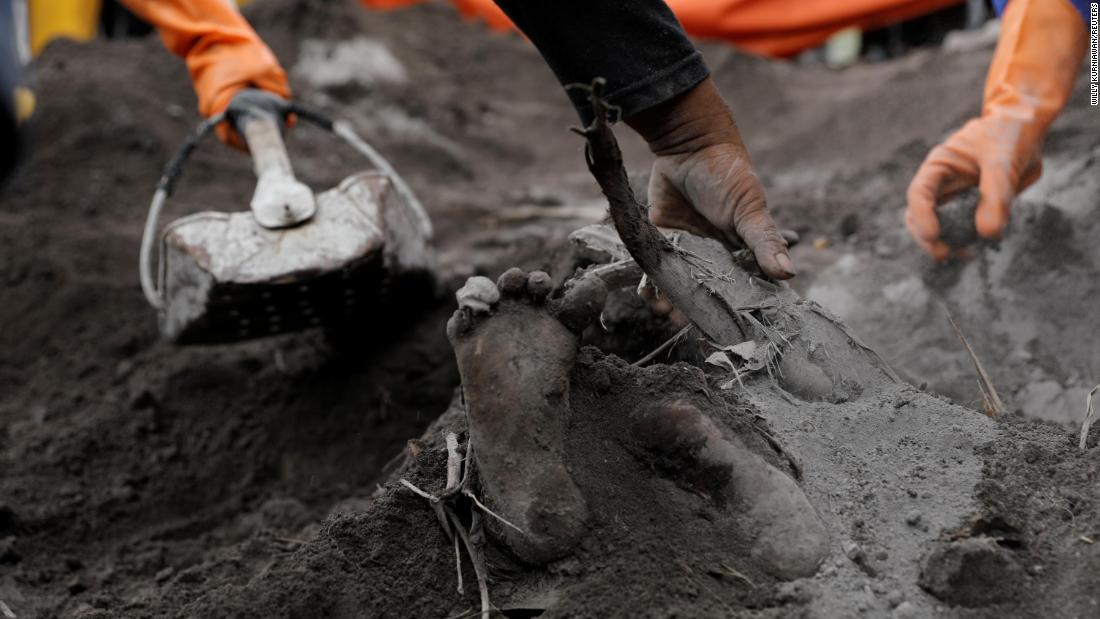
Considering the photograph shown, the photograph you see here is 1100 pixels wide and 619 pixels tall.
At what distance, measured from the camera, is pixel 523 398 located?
1.23m

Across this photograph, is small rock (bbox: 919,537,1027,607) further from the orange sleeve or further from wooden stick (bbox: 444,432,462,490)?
the orange sleeve

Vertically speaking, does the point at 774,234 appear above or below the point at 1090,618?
above

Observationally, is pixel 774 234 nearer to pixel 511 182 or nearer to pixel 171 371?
pixel 171 371

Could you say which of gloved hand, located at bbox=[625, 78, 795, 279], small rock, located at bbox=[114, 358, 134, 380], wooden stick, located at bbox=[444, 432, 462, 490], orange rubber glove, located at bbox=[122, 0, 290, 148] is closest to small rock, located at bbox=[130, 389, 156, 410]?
small rock, located at bbox=[114, 358, 134, 380]

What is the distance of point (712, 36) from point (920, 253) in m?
3.25

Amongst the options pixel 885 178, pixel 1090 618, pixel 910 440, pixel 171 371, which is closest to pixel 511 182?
pixel 885 178

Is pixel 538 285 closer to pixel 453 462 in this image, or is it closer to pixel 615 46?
pixel 453 462

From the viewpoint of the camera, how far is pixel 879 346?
2.26 meters

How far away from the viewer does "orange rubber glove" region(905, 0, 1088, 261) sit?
230cm

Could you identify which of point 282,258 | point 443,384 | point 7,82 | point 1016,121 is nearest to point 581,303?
point 282,258

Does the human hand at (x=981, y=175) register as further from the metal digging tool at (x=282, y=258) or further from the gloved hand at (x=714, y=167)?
the metal digging tool at (x=282, y=258)

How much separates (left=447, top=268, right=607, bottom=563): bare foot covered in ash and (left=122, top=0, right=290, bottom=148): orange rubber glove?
184cm

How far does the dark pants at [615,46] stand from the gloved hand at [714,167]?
58mm

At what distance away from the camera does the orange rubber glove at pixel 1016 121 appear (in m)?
2.30
